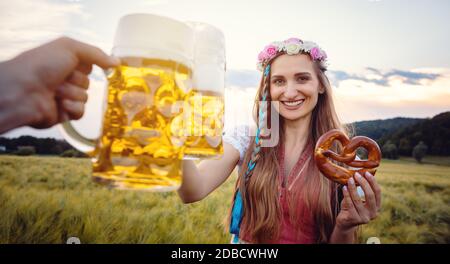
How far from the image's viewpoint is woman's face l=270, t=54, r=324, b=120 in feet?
6.26

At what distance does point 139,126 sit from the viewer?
24.0 inches

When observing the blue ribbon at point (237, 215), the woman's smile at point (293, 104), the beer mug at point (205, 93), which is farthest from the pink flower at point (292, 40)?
the beer mug at point (205, 93)

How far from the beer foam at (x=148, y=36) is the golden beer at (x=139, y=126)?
2 centimetres

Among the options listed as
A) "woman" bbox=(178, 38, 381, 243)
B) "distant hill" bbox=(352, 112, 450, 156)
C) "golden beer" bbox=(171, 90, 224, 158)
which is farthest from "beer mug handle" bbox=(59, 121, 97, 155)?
"distant hill" bbox=(352, 112, 450, 156)

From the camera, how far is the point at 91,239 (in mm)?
2643

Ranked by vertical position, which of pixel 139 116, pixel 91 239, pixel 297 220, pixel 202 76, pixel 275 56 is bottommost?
pixel 91 239

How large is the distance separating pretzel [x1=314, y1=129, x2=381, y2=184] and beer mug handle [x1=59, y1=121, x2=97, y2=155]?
1108 mm

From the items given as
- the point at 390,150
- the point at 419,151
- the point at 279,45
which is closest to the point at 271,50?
the point at 279,45

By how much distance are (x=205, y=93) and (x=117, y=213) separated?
8.54 ft

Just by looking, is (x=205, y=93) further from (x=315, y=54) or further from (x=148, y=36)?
(x=315, y=54)

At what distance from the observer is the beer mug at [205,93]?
3.07 ft

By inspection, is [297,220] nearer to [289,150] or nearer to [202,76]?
[289,150]
